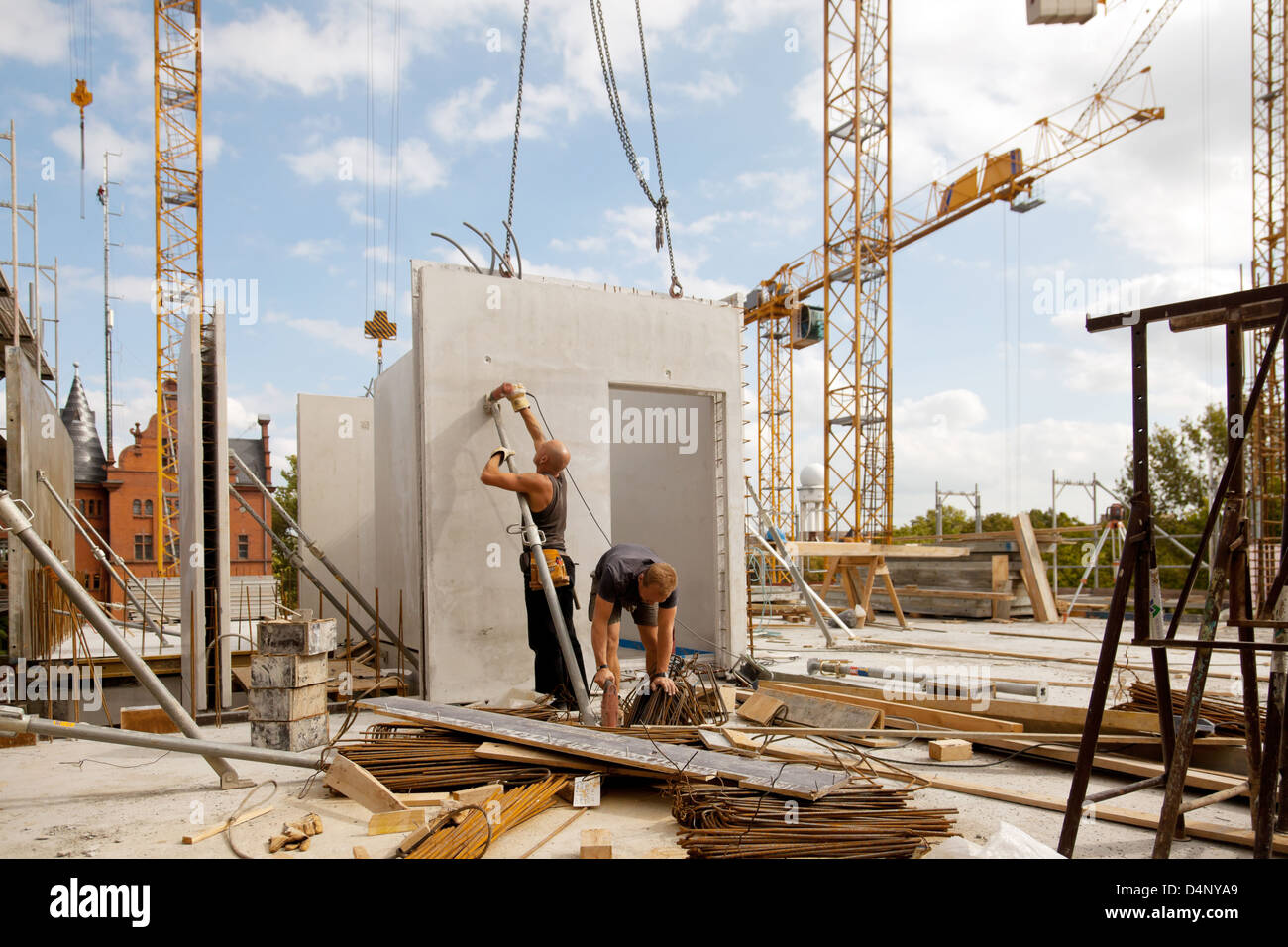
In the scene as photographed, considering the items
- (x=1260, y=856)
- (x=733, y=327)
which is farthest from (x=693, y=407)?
(x=1260, y=856)

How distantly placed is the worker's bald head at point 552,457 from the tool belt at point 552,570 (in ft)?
2.30

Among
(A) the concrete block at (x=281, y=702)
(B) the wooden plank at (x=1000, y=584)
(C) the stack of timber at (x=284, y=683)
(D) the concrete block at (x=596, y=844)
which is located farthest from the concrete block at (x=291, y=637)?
(B) the wooden plank at (x=1000, y=584)

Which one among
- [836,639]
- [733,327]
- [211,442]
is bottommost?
[836,639]

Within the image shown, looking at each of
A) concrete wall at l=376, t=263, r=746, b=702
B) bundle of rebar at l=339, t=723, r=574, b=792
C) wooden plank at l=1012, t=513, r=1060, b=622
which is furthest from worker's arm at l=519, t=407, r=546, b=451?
wooden plank at l=1012, t=513, r=1060, b=622

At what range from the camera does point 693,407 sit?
9.52m

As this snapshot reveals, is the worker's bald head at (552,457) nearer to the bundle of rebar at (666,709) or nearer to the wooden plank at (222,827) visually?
the bundle of rebar at (666,709)

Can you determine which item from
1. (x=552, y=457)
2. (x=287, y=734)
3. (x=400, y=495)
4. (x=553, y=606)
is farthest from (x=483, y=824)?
(x=400, y=495)

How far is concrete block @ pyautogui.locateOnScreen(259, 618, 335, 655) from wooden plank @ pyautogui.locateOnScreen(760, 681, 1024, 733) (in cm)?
338

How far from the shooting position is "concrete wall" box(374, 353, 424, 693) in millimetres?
8172

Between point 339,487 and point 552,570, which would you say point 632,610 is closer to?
point 552,570

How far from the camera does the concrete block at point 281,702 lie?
543 cm

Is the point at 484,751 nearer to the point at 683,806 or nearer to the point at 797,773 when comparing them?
the point at 683,806

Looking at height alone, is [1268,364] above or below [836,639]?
above

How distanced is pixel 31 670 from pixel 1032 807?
29.3ft
